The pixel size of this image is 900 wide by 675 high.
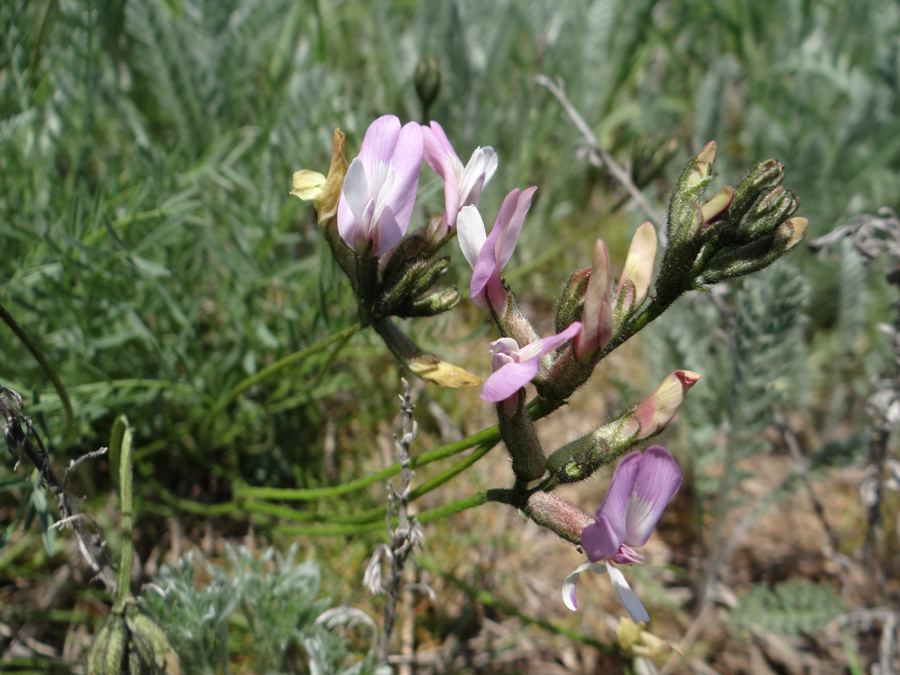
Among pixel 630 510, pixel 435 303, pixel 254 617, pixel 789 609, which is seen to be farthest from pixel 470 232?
pixel 789 609

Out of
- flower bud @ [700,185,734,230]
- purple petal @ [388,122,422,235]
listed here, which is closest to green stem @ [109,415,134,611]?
purple petal @ [388,122,422,235]

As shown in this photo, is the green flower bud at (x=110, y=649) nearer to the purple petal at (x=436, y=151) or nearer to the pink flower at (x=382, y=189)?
the pink flower at (x=382, y=189)

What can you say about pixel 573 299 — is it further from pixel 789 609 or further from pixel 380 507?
pixel 789 609

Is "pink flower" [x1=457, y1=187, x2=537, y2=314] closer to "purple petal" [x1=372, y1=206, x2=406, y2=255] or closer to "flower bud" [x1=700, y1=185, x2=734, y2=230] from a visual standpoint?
"purple petal" [x1=372, y1=206, x2=406, y2=255]

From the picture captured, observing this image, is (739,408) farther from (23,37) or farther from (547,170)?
(23,37)

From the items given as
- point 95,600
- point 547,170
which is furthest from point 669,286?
point 547,170
